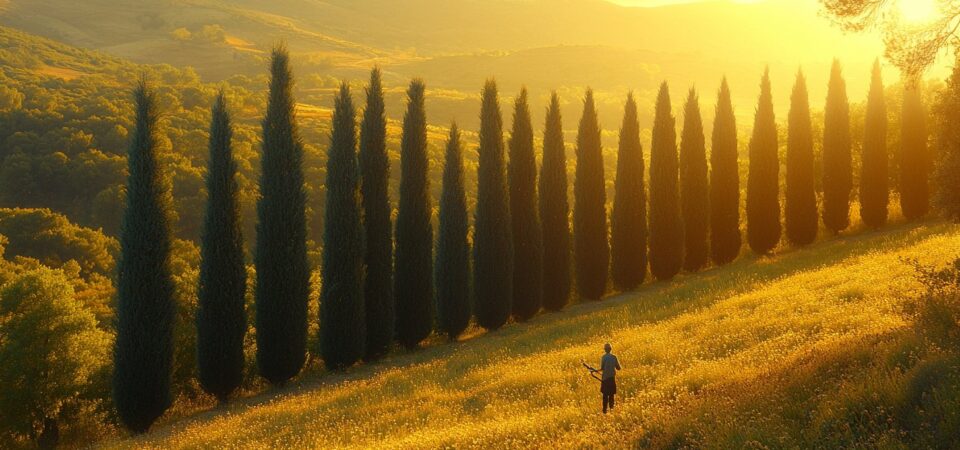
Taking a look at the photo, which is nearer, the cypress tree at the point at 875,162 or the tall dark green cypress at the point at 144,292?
the tall dark green cypress at the point at 144,292

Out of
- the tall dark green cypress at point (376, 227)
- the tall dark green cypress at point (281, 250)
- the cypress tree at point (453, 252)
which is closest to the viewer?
the tall dark green cypress at point (281, 250)

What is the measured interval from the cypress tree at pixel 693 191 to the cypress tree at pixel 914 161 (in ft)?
42.1

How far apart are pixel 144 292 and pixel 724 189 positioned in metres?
30.1

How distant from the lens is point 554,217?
3359 centimetres

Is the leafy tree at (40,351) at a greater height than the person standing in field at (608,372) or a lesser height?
lesser

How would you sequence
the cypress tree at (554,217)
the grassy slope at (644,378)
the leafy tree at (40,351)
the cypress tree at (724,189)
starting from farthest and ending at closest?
the cypress tree at (724,189) → the cypress tree at (554,217) → the leafy tree at (40,351) → the grassy slope at (644,378)

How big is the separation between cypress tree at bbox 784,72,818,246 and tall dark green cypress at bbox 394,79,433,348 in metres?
23.0

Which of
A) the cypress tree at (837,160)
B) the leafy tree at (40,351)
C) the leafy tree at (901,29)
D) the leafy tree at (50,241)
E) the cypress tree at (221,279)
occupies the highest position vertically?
the leafy tree at (901,29)

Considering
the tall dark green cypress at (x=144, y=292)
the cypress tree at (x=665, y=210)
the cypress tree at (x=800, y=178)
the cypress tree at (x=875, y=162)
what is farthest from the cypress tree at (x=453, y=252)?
the cypress tree at (x=875, y=162)

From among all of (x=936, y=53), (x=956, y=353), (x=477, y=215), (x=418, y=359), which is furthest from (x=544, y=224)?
(x=956, y=353)

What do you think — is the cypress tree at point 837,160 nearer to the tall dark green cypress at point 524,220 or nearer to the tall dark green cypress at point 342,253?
the tall dark green cypress at point 524,220

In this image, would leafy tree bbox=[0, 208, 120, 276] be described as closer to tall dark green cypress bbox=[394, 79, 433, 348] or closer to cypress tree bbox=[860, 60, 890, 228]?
tall dark green cypress bbox=[394, 79, 433, 348]

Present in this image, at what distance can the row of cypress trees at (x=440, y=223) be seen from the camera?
22219 millimetres

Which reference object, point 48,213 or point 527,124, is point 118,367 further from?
point 48,213
